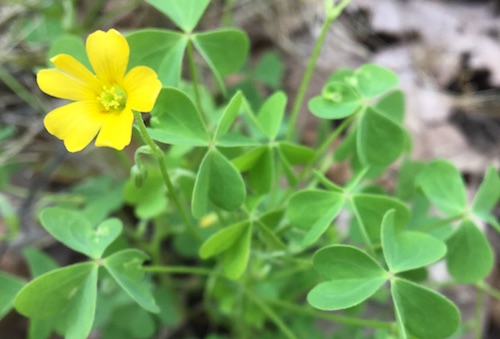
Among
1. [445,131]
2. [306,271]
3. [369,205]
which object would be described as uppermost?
[369,205]

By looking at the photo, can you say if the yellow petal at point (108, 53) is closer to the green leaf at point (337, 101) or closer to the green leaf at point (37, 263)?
the green leaf at point (337, 101)

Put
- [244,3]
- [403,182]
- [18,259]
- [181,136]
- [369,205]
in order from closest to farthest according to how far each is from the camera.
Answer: [181,136], [369,205], [403,182], [18,259], [244,3]

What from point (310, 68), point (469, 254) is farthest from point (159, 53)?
point (469, 254)

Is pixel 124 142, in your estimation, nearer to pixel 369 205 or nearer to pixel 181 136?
Answer: pixel 181 136

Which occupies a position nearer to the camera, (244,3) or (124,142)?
(124,142)

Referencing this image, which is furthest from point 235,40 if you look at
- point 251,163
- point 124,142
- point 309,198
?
point 124,142

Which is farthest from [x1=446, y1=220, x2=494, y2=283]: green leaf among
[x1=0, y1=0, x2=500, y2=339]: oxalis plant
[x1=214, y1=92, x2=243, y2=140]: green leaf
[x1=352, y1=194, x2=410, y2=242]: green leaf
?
[x1=214, y1=92, x2=243, y2=140]: green leaf

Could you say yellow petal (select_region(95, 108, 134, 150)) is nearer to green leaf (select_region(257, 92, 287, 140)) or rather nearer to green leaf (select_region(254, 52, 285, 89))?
green leaf (select_region(257, 92, 287, 140))
